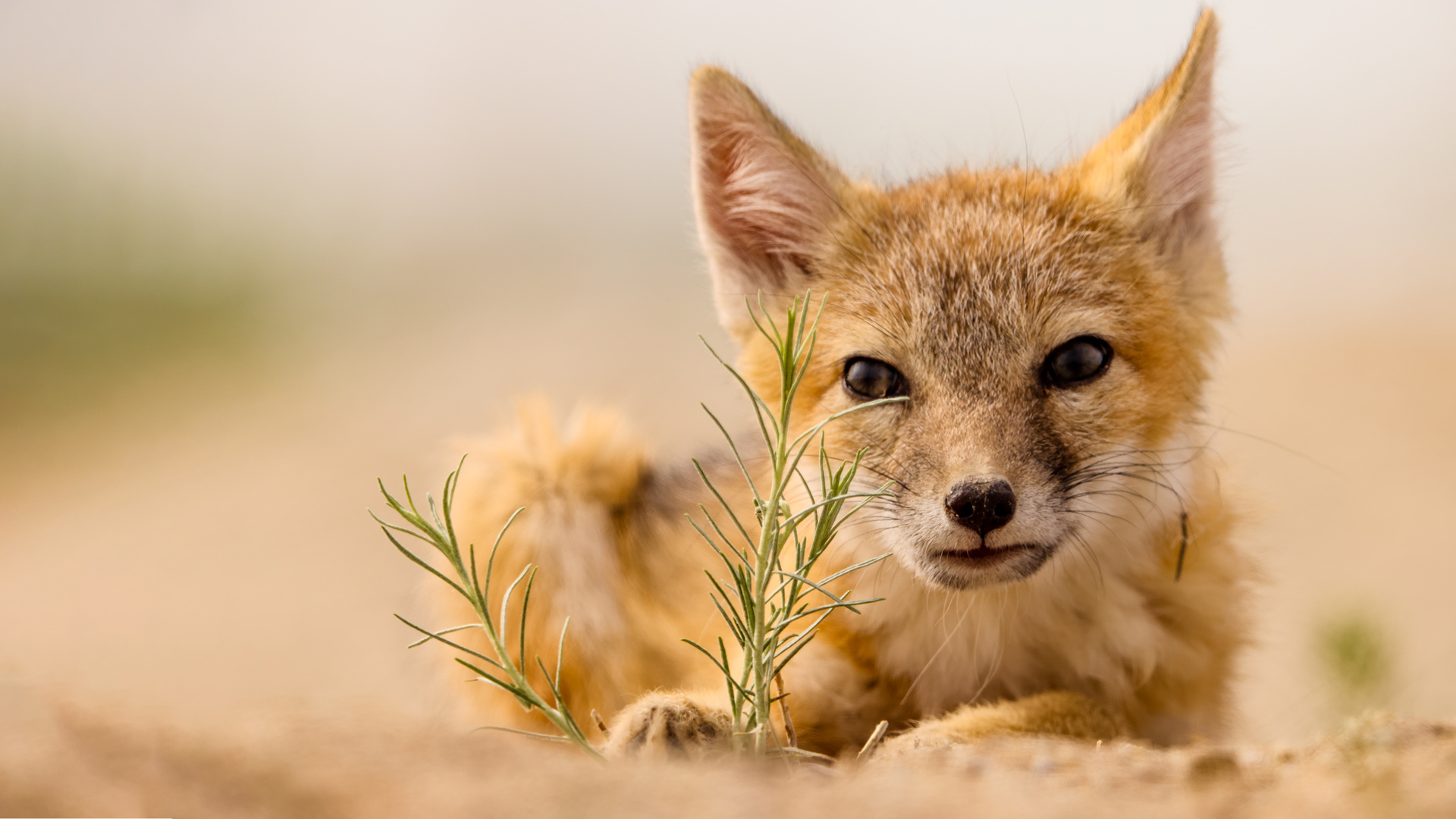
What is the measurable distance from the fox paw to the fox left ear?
5.24 ft

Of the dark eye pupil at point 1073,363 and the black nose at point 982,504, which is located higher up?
the dark eye pupil at point 1073,363

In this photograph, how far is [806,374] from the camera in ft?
7.72

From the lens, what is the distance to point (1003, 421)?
6.80 feet

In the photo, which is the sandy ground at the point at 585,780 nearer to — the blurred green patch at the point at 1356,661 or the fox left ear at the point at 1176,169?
the blurred green patch at the point at 1356,661

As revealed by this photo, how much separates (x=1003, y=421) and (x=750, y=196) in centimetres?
98

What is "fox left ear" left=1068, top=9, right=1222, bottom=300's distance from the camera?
242 centimetres

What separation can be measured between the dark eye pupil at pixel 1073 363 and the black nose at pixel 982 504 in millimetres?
415

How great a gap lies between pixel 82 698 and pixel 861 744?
1529 millimetres

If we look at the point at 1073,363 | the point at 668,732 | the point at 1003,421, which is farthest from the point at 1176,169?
the point at 668,732

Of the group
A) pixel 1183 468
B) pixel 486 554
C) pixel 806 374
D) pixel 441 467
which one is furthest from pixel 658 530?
pixel 1183 468

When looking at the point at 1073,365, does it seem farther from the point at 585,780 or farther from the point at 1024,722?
the point at 585,780

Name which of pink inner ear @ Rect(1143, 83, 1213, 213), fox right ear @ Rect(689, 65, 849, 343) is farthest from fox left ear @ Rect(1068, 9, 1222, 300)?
fox right ear @ Rect(689, 65, 849, 343)

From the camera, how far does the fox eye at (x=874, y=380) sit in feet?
7.50

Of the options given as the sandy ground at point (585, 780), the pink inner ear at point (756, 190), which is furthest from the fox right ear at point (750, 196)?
the sandy ground at point (585, 780)
